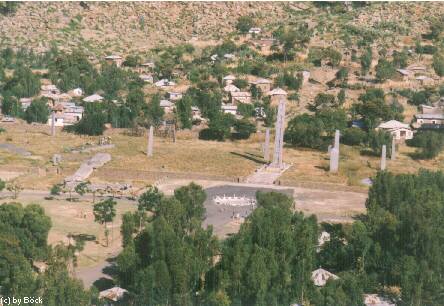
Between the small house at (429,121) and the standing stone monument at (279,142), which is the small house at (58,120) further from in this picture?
the small house at (429,121)

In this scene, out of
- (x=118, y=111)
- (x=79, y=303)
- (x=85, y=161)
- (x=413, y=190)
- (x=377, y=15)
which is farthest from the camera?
(x=377, y=15)

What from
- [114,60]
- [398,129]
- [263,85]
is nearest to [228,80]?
[263,85]

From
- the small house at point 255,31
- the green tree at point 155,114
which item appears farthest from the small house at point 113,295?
the small house at point 255,31

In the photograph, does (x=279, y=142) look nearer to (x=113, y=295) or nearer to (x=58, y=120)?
(x=58, y=120)

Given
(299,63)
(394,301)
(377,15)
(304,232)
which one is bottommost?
(394,301)

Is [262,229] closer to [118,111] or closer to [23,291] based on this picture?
[23,291]

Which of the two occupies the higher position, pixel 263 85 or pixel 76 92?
pixel 263 85

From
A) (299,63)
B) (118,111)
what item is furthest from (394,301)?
(299,63)
